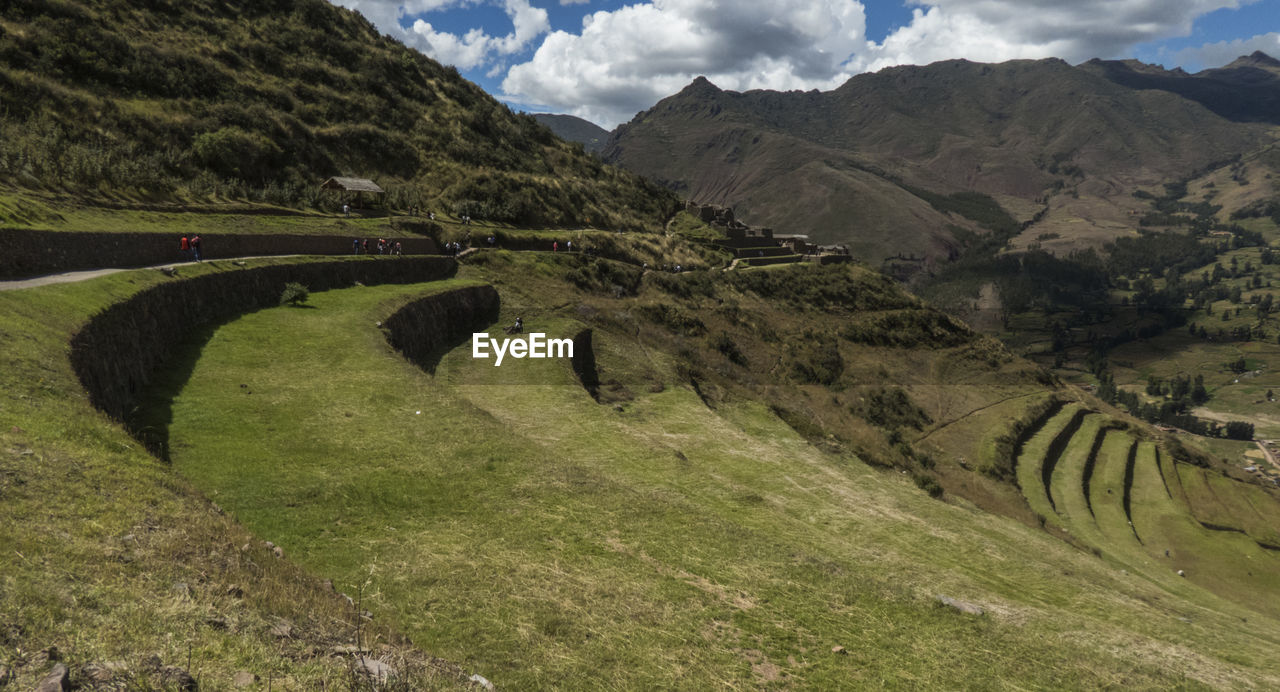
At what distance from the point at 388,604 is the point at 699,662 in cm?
529

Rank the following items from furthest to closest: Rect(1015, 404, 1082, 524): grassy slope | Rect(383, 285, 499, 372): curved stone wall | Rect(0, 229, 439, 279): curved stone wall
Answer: Rect(1015, 404, 1082, 524): grassy slope → Rect(383, 285, 499, 372): curved stone wall → Rect(0, 229, 439, 279): curved stone wall

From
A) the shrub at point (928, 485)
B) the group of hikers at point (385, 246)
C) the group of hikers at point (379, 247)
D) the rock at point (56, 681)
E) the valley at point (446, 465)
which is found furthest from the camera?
the group of hikers at point (379, 247)

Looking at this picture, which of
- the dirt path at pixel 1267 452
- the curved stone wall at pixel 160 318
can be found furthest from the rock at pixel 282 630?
the dirt path at pixel 1267 452

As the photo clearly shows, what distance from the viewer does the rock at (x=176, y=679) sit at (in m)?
5.29

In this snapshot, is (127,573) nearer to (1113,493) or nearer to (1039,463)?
(1039,463)

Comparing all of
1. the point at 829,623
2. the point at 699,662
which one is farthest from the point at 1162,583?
the point at 699,662

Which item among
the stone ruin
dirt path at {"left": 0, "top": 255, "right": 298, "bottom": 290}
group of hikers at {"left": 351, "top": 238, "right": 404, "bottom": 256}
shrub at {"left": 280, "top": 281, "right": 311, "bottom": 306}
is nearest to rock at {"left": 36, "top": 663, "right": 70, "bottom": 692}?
dirt path at {"left": 0, "top": 255, "right": 298, "bottom": 290}

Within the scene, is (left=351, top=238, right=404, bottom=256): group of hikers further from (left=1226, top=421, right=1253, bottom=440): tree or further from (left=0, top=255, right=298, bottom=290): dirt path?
(left=1226, top=421, right=1253, bottom=440): tree

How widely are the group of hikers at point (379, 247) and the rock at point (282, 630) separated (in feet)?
127

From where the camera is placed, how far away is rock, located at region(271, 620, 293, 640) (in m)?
6.86

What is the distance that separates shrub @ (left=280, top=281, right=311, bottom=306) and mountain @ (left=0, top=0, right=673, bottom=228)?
37.1 ft

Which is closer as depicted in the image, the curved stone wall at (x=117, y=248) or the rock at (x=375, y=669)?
the rock at (x=375, y=669)

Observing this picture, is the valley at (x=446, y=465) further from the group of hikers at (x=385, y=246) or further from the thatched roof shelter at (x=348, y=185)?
the thatched roof shelter at (x=348, y=185)

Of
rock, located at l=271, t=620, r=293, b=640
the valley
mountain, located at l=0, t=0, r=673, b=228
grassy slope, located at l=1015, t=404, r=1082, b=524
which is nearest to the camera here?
rock, located at l=271, t=620, r=293, b=640
